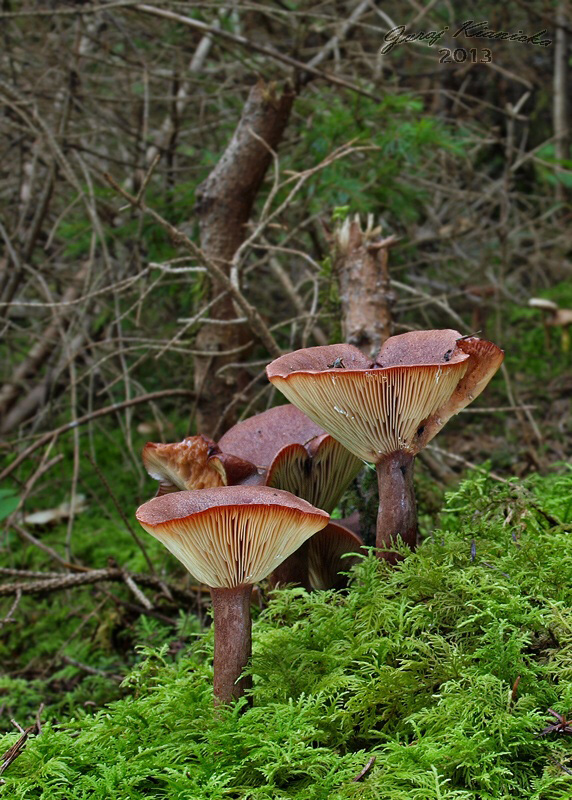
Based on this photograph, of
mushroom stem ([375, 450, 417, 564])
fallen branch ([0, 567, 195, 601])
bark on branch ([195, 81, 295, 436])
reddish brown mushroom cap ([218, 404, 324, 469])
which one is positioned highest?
bark on branch ([195, 81, 295, 436])

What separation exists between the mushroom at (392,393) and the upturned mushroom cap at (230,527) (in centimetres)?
33

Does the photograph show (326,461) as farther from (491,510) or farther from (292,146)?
(292,146)

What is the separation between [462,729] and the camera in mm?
1419

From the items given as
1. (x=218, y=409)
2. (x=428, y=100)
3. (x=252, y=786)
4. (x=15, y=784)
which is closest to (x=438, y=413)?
(x=252, y=786)

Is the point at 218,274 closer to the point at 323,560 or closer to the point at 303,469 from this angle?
the point at 303,469

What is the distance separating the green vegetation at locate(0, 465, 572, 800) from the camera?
1388 mm

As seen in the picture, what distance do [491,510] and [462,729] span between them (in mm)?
994

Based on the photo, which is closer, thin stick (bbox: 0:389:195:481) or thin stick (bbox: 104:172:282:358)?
thin stick (bbox: 104:172:282:358)

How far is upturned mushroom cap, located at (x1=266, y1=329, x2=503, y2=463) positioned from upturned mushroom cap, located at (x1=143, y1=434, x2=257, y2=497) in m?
0.28

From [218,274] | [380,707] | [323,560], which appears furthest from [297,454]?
[218,274]

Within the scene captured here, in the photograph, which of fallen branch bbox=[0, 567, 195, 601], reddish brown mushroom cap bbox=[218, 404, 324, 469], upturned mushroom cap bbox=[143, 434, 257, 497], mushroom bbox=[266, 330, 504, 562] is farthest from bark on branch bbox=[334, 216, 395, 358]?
fallen branch bbox=[0, 567, 195, 601]

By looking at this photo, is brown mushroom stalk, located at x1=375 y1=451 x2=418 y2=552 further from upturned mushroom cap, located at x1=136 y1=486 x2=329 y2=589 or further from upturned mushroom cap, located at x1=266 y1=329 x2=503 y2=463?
upturned mushroom cap, located at x1=136 y1=486 x2=329 y2=589

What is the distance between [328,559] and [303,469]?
355 mm

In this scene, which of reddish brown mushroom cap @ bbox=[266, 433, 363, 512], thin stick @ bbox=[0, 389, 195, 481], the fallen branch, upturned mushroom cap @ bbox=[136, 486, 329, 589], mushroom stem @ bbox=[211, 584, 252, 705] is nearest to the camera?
upturned mushroom cap @ bbox=[136, 486, 329, 589]
